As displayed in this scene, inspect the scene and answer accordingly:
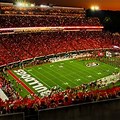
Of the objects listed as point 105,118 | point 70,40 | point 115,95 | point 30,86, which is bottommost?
point 105,118

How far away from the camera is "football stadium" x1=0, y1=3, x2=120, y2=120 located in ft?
35.7

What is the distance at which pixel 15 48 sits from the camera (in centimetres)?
4025

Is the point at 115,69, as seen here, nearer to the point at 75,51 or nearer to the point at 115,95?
the point at 75,51

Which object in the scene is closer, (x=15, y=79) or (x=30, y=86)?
(x=30, y=86)

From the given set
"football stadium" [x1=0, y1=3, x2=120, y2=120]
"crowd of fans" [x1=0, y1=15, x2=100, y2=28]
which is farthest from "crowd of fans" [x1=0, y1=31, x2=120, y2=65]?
"crowd of fans" [x1=0, y1=15, x2=100, y2=28]

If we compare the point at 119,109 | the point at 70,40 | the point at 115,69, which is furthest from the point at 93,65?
the point at 119,109

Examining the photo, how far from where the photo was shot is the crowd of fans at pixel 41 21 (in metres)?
46.7

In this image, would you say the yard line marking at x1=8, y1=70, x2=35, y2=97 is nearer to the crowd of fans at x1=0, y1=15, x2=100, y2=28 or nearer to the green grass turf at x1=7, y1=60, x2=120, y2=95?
the green grass turf at x1=7, y1=60, x2=120, y2=95

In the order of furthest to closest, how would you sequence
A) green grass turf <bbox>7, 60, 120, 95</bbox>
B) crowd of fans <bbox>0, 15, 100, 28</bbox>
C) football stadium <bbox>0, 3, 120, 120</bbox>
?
crowd of fans <bbox>0, 15, 100, 28</bbox>
green grass turf <bbox>7, 60, 120, 95</bbox>
football stadium <bbox>0, 3, 120, 120</bbox>

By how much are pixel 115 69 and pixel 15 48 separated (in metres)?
15.0

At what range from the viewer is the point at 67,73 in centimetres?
3117

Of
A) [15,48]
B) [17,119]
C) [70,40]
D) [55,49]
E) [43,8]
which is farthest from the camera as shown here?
[43,8]

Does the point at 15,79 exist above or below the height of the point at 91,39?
below

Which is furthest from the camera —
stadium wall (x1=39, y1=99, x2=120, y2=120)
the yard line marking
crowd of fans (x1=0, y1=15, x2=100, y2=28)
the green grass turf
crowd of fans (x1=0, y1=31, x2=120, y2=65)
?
crowd of fans (x1=0, y1=15, x2=100, y2=28)
